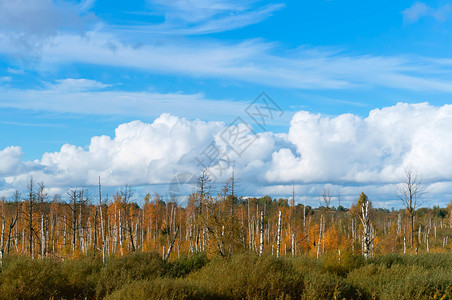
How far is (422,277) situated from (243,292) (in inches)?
272

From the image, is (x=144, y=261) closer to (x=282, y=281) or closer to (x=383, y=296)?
(x=282, y=281)

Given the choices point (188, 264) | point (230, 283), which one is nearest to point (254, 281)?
point (230, 283)

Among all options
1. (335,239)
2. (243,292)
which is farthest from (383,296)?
(335,239)

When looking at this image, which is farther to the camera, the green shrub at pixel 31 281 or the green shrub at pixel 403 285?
the green shrub at pixel 31 281

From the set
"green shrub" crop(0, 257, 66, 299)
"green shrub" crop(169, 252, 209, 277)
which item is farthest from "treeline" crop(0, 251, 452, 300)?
"green shrub" crop(169, 252, 209, 277)

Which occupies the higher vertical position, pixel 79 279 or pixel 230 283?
pixel 230 283

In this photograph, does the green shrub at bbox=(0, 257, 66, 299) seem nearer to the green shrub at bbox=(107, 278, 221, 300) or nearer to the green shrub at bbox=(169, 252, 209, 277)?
the green shrub at bbox=(107, 278, 221, 300)

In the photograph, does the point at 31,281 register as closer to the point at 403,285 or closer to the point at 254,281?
Result: the point at 254,281

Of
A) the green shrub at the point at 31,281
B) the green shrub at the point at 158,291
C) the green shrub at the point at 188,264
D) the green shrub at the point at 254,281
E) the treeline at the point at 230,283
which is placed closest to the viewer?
the green shrub at the point at 158,291

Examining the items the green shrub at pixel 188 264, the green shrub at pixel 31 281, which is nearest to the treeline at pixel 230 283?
the green shrub at pixel 31 281

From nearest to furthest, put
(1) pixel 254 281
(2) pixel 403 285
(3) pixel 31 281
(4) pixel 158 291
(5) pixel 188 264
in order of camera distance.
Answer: (4) pixel 158 291
(2) pixel 403 285
(1) pixel 254 281
(3) pixel 31 281
(5) pixel 188 264

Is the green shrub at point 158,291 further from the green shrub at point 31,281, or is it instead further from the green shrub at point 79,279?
the green shrub at point 79,279

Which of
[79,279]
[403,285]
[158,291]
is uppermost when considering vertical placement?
[158,291]

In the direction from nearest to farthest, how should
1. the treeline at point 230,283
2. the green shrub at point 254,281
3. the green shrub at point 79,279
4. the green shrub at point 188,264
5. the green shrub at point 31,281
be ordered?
the treeline at point 230,283
the green shrub at point 254,281
the green shrub at point 31,281
the green shrub at point 79,279
the green shrub at point 188,264
